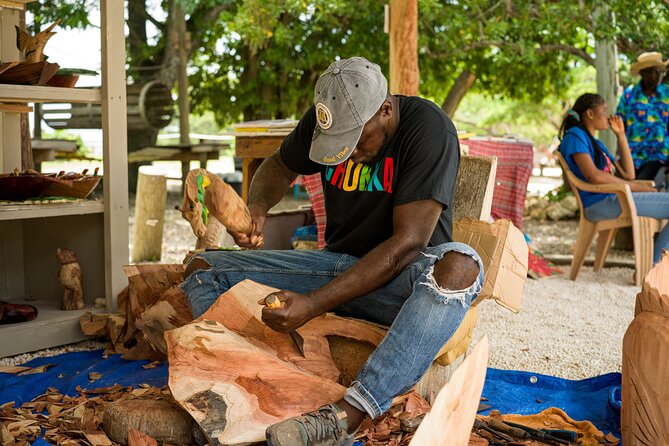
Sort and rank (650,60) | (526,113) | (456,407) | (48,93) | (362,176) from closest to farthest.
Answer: (456,407), (362,176), (48,93), (650,60), (526,113)

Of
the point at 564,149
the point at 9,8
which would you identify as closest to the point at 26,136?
the point at 9,8

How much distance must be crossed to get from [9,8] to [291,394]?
110 inches

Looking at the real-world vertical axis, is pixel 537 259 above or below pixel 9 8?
below

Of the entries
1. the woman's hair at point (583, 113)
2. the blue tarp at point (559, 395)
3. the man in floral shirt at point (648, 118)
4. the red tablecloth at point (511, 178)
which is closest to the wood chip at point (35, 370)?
the blue tarp at point (559, 395)

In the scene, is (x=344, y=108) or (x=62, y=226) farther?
(x=62, y=226)

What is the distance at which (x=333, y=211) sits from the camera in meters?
2.80

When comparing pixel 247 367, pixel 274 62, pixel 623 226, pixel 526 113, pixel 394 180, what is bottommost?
pixel 247 367

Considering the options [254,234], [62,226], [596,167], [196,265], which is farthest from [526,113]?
[196,265]

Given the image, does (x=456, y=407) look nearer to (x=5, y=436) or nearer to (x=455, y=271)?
(x=455, y=271)

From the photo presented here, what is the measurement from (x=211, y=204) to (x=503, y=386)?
137 centimetres

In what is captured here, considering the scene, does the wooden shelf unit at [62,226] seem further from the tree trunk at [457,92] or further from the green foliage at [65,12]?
the green foliage at [65,12]

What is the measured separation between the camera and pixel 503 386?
312 cm

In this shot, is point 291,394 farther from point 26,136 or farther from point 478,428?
point 26,136

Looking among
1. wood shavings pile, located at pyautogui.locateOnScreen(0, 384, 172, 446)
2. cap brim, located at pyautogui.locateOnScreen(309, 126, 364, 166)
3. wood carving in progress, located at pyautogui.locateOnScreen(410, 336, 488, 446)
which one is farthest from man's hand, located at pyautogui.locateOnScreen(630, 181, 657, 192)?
wood carving in progress, located at pyautogui.locateOnScreen(410, 336, 488, 446)
